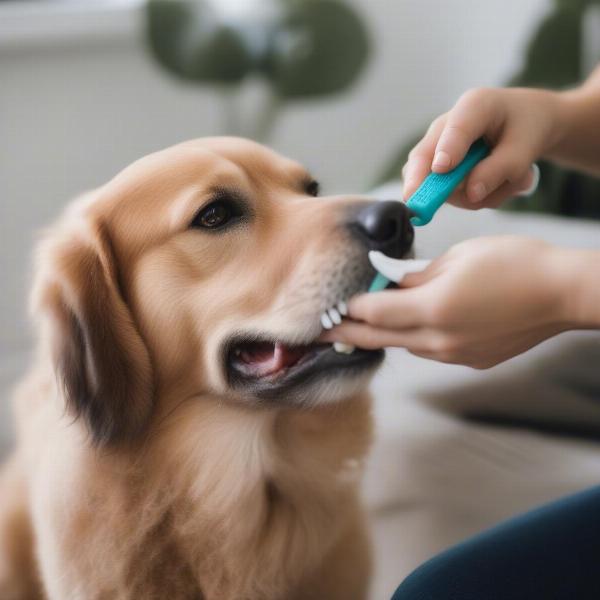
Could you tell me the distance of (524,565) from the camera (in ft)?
2.61

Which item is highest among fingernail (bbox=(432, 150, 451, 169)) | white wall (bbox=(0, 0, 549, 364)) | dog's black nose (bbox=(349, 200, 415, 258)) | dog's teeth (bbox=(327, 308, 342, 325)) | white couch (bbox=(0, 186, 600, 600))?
fingernail (bbox=(432, 150, 451, 169))

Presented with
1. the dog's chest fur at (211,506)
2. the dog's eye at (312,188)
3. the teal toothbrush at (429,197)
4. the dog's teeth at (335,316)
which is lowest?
the dog's chest fur at (211,506)

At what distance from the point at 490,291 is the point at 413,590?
0.35 m

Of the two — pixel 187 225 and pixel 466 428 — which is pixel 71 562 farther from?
pixel 466 428

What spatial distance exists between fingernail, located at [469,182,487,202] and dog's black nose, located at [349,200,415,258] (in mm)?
89

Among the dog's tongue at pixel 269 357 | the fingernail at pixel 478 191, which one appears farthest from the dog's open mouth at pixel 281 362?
the fingernail at pixel 478 191

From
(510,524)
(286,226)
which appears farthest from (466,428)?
(286,226)

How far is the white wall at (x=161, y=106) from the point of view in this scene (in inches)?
58.1

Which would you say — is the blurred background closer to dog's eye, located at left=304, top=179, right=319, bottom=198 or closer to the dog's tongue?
dog's eye, located at left=304, top=179, right=319, bottom=198

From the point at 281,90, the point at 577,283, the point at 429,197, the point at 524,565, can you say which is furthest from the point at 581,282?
the point at 281,90

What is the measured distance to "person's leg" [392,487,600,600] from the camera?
0.78 m

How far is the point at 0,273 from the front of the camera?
1.51 metres

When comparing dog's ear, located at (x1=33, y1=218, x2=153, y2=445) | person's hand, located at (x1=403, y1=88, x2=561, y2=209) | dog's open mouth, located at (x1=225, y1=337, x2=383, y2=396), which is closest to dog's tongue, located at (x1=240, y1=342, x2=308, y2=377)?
dog's open mouth, located at (x1=225, y1=337, x2=383, y2=396)

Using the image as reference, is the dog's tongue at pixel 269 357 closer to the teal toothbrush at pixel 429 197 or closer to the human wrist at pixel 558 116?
the teal toothbrush at pixel 429 197
